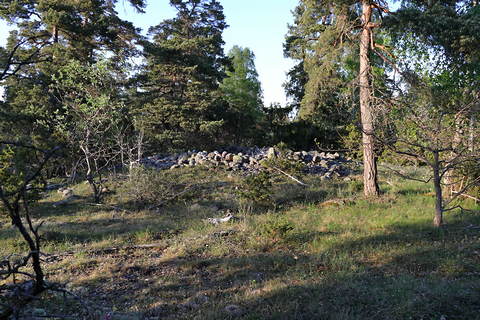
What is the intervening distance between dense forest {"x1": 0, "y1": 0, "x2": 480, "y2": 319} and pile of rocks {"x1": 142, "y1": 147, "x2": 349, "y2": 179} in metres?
1.23

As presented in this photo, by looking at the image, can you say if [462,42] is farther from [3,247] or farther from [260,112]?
[260,112]

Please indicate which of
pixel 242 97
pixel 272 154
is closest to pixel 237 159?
pixel 272 154

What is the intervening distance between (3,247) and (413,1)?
40.1 ft

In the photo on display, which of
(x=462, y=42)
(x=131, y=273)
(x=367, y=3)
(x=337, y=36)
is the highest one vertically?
(x=367, y=3)

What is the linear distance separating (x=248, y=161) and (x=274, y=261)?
998cm

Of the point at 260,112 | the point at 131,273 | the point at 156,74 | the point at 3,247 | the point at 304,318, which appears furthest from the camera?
the point at 260,112

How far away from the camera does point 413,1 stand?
9484mm

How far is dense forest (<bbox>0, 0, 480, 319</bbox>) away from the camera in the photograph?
7832mm

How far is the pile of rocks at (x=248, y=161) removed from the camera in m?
14.6

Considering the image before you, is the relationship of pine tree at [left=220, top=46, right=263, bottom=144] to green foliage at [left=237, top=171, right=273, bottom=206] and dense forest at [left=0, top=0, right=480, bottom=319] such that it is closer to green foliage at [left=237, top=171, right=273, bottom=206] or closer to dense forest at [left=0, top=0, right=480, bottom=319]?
dense forest at [left=0, top=0, right=480, bottom=319]

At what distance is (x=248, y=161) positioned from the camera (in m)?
15.5

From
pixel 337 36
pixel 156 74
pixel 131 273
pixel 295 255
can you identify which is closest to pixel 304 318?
pixel 295 255

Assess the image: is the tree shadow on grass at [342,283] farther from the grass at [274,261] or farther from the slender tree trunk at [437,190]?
→ the slender tree trunk at [437,190]

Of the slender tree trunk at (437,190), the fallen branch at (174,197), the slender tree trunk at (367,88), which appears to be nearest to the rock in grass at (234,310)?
the slender tree trunk at (437,190)
